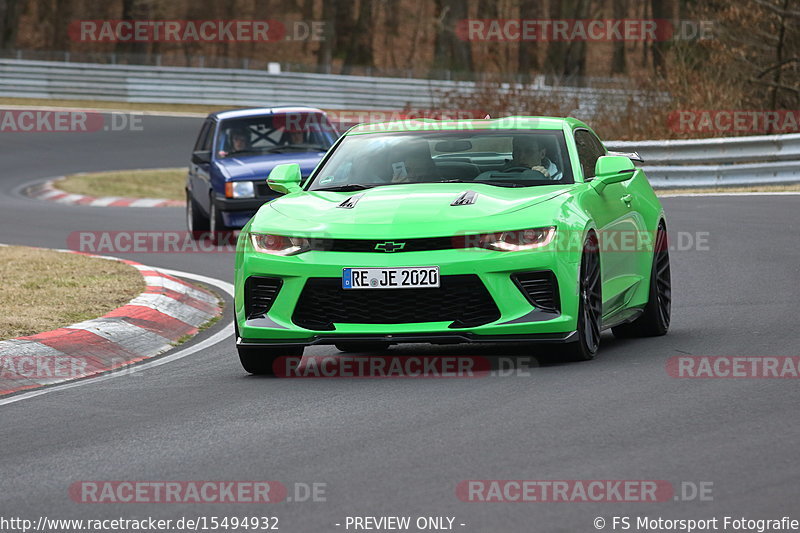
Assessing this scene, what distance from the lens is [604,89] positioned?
25844 millimetres

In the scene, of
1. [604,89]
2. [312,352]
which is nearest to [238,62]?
[604,89]

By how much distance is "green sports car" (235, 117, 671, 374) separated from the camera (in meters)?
7.99

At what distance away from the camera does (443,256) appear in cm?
795

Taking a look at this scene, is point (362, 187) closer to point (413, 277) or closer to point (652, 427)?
point (413, 277)

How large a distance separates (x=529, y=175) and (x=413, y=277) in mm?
1486

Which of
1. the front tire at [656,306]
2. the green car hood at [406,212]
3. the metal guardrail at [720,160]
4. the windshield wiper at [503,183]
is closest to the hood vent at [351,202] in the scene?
the green car hood at [406,212]

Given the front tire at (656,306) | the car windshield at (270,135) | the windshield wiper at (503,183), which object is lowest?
the car windshield at (270,135)

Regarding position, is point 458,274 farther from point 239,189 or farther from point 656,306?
point 239,189

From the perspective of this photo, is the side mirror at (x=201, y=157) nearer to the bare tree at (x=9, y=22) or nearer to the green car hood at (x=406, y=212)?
the green car hood at (x=406, y=212)

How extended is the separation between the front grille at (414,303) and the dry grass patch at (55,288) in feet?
9.00

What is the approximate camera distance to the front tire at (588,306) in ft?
27.2

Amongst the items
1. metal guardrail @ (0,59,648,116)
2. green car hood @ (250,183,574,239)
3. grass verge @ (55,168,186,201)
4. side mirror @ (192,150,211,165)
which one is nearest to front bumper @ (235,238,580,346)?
green car hood @ (250,183,574,239)

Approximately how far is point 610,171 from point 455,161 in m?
0.96

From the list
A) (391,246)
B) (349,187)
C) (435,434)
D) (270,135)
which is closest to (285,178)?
(349,187)
